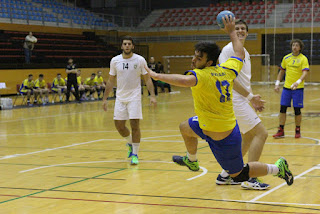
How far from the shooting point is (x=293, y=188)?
242 inches

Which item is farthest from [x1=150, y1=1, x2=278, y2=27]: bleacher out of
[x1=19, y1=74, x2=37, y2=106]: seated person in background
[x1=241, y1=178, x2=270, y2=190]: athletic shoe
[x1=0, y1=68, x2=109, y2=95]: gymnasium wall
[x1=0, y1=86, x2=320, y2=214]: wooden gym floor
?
[x1=241, y1=178, x2=270, y2=190]: athletic shoe

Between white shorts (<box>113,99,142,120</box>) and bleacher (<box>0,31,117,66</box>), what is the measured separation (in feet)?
57.5

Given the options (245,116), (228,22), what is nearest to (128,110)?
(245,116)

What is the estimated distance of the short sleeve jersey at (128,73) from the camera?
827cm

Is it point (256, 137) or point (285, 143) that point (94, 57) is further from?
point (256, 137)

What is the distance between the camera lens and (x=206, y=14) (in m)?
37.5

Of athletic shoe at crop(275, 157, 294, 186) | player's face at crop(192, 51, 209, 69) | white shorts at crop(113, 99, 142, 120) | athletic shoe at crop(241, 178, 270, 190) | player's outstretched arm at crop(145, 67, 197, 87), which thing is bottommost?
athletic shoe at crop(241, 178, 270, 190)

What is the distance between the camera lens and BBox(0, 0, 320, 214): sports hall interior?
5.74 m

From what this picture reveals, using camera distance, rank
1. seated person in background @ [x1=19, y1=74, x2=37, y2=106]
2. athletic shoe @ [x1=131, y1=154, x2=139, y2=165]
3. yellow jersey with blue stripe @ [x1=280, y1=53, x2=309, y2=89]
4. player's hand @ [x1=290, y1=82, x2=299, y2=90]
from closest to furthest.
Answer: athletic shoe @ [x1=131, y1=154, x2=139, y2=165], player's hand @ [x1=290, y1=82, x2=299, y2=90], yellow jersey with blue stripe @ [x1=280, y1=53, x2=309, y2=89], seated person in background @ [x1=19, y1=74, x2=37, y2=106]

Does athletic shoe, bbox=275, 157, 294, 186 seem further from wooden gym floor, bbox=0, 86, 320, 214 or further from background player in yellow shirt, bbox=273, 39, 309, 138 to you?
background player in yellow shirt, bbox=273, 39, 309, 138

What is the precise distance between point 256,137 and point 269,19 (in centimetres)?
2204

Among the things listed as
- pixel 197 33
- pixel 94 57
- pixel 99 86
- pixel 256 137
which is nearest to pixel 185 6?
→ pixel 197 33

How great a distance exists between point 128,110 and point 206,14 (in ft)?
99.4

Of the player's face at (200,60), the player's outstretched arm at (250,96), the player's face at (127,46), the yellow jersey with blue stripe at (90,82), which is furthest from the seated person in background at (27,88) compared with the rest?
the player's face at (200,60)
